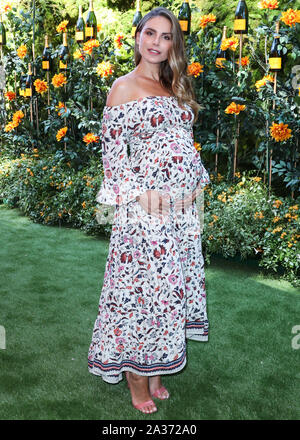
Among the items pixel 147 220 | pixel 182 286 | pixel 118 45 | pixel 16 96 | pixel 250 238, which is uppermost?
pixel 118 45

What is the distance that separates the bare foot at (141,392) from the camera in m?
2.16

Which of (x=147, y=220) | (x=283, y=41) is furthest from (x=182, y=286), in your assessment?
(x=283, y=41)

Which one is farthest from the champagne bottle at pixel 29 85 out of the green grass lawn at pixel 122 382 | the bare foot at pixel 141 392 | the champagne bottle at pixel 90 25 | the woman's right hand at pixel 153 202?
the bare foot at pixel 141 392

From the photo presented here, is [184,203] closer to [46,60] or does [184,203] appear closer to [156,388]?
[156,388]

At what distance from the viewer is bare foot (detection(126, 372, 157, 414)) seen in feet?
7.09

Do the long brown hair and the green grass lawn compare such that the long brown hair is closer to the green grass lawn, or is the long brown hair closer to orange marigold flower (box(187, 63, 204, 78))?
the green grass lawn

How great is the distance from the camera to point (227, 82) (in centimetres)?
475

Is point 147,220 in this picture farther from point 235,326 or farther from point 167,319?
point 235,326

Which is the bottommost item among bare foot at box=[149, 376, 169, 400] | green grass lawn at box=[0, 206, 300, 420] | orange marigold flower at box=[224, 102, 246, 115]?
green grass lawn at box=[0, 206, 300, 420]

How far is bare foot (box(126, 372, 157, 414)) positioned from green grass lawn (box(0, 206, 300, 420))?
4 cm

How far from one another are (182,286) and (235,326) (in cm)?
119

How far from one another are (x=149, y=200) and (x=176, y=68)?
0.55m

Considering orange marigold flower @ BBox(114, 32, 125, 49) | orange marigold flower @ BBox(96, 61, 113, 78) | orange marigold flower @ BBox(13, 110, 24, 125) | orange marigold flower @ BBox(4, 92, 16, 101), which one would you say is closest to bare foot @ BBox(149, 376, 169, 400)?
orange marigold flower @ BBox(96, 61, 113, 78)

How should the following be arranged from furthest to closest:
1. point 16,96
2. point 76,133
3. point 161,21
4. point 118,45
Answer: point 16,96 → point 76,133 → point 118,45 → point 161,21
